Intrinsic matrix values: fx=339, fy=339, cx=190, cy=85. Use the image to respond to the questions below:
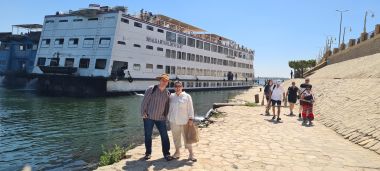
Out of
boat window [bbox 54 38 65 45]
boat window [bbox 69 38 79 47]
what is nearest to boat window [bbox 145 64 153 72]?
boat window [bbox 69 38 79 47]

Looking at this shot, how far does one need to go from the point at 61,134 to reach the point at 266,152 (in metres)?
8.71

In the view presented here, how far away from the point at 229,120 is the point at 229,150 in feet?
17.3

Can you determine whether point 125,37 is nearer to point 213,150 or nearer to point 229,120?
point 229,120

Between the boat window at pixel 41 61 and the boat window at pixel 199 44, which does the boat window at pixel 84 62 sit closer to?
the boat window at pixel 41 61

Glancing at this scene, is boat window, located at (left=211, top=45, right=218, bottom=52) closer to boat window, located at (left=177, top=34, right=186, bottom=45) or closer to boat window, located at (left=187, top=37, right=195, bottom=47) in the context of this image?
boat window, located at (left=187, top=37, right=195, bottom=47)

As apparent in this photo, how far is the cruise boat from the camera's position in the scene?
31.6 meters

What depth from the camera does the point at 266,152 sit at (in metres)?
7.88

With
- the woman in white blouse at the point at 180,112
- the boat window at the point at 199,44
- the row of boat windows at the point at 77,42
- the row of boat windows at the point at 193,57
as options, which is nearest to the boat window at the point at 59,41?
the row of boat windows at the point at 77,42

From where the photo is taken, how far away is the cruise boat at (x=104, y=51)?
1244 inches

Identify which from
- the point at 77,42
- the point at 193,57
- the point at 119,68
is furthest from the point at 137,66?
the point at 193,57

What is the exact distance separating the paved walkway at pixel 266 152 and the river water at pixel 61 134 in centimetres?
244

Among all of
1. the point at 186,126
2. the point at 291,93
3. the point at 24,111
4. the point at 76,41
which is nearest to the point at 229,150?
the point at 186,126

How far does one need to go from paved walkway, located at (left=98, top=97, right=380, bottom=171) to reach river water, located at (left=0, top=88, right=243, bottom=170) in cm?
244

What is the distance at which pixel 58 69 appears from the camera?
31734 millimetres
